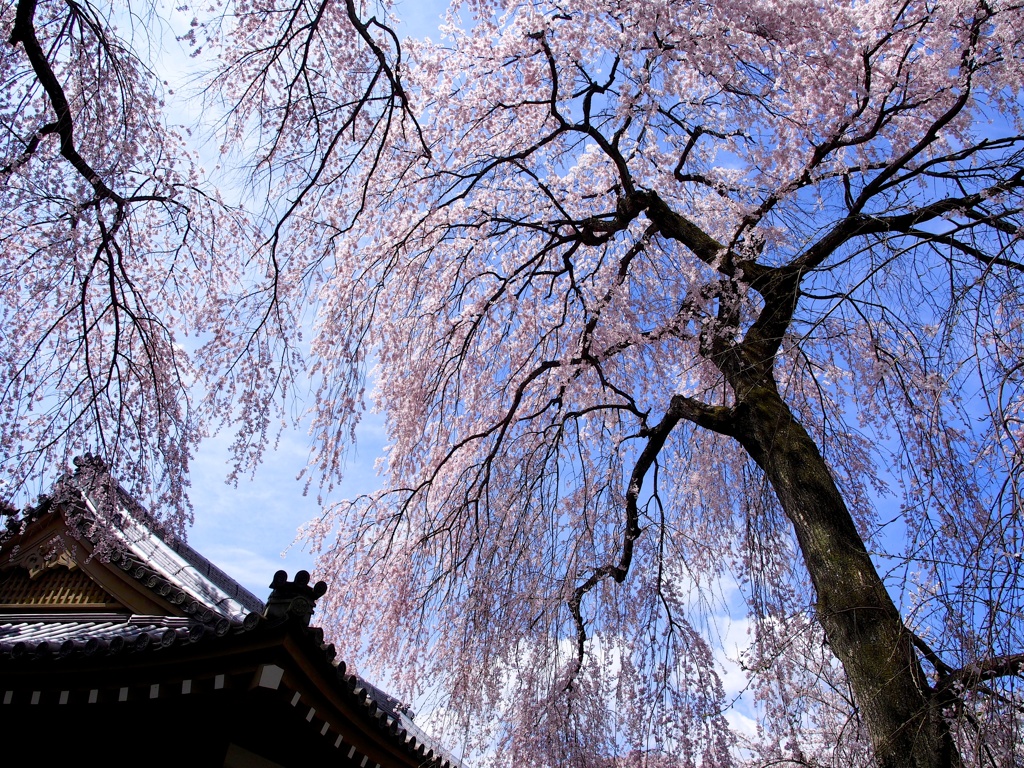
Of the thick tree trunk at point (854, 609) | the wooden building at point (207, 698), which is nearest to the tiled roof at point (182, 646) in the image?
the wooden building at point (207, 698)

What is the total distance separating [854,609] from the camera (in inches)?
120

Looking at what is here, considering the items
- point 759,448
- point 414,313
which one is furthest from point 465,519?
point 759,448

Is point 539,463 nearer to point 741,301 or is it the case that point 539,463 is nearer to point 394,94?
point 741,301

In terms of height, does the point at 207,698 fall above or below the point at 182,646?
below

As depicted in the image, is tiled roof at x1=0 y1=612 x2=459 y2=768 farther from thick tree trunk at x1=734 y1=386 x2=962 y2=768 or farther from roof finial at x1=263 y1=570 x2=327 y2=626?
thick tree trunk at x1=734 y1=386 x2=962 y2=768

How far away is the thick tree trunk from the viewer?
2.66m

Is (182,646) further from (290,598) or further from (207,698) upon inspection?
(290,598)

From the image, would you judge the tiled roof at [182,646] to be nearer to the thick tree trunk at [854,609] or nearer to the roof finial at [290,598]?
the roof finial at [290,598]

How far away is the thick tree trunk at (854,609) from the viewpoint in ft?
8.74

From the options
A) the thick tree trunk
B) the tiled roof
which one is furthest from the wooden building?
the thick tree trunk

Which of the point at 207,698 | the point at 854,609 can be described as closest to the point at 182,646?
the point at 207,698

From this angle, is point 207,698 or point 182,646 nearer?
point 182,646

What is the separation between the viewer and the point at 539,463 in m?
5.74

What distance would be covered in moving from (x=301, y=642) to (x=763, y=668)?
210 cm
